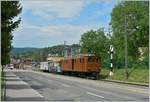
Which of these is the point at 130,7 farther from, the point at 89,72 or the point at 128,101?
the point at 128,101

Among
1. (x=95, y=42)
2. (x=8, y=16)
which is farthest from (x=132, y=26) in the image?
(x=8, y=16)

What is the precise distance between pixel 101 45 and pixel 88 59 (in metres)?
53.8

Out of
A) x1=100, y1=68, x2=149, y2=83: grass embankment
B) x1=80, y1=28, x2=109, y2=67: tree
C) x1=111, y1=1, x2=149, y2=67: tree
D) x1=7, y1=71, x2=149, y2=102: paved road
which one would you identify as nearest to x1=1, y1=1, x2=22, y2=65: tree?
x1=7, y1=71, x2=149, y2=102: paved road

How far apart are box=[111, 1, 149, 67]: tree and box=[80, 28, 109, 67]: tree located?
1739 cm

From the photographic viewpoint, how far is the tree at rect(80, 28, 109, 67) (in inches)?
4652

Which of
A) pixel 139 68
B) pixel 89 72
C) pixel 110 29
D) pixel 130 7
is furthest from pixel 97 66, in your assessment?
pixel 110 29

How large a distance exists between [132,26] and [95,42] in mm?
30305

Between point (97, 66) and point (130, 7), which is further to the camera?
point (130, 7)

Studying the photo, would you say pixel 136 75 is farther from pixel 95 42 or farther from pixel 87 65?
pixel 95 42

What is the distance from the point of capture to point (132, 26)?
3647 inches

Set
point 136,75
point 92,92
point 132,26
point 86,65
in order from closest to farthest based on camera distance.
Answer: point 92,92, point 136,75, point 86,65, point 132,26

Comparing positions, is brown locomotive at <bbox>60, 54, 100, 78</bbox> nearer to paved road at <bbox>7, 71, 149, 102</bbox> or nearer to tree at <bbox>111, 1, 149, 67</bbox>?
tree at <bbox>111, 1, 149, 67</bbox>

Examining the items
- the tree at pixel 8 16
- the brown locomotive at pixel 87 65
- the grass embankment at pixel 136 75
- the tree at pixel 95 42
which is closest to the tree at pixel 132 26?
the tree at pixel 95 42

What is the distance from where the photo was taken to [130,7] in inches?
3740
